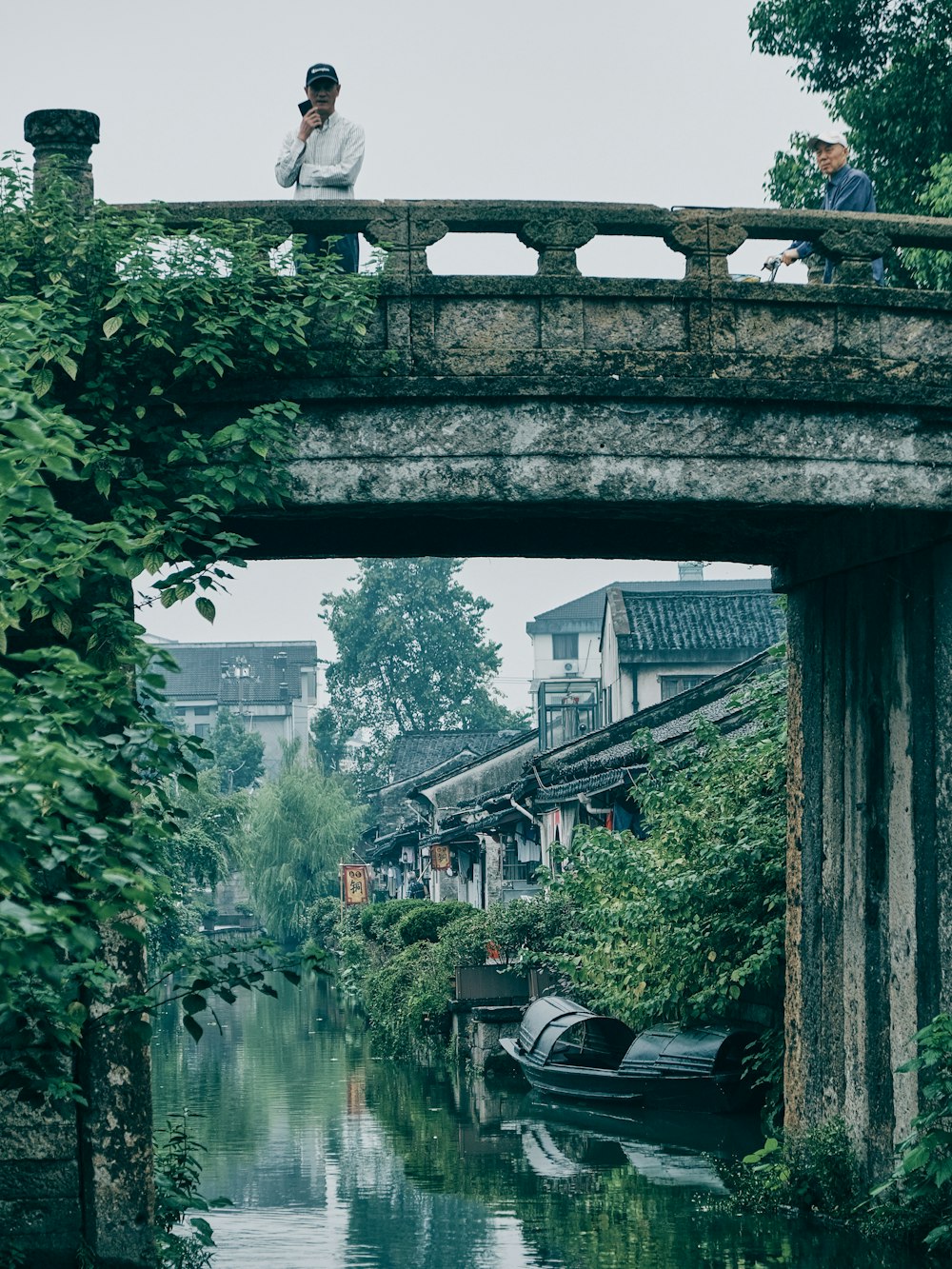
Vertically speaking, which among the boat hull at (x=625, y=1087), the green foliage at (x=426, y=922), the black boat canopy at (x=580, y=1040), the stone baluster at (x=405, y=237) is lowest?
the boat hull at (x=625, y=1087)

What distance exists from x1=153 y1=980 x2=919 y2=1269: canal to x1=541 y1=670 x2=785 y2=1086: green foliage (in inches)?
53.9

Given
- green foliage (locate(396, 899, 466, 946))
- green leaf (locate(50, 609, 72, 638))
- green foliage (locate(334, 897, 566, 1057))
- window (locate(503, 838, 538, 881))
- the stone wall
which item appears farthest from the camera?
window (locate(503, 838, 538, 881))

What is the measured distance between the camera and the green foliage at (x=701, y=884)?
14906 mm

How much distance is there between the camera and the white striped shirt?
10367mm

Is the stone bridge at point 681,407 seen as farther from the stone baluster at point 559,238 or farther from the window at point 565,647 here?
the window at point 565,647

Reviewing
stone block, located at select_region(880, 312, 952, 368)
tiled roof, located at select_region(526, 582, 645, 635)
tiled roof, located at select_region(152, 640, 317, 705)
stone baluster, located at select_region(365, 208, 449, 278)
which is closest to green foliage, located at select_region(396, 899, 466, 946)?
stone block, located at select_region(880, 312, 952, 368)

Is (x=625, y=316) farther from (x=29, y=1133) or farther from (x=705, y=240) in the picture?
(x=29, y=1133)

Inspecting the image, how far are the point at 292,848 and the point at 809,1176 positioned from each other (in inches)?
1795

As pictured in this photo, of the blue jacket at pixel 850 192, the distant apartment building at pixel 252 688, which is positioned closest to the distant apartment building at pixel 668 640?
the blue jacket at pixel 850 192

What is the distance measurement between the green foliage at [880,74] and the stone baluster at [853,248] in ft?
27.4

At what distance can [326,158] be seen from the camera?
410 inches

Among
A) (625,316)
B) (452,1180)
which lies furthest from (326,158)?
(452,1180)

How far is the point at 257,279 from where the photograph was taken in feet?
32.0

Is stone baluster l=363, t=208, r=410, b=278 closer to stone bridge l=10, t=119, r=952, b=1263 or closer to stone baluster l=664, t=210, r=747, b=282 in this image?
stone bridge l=10, t=119, r=952, b=1263
